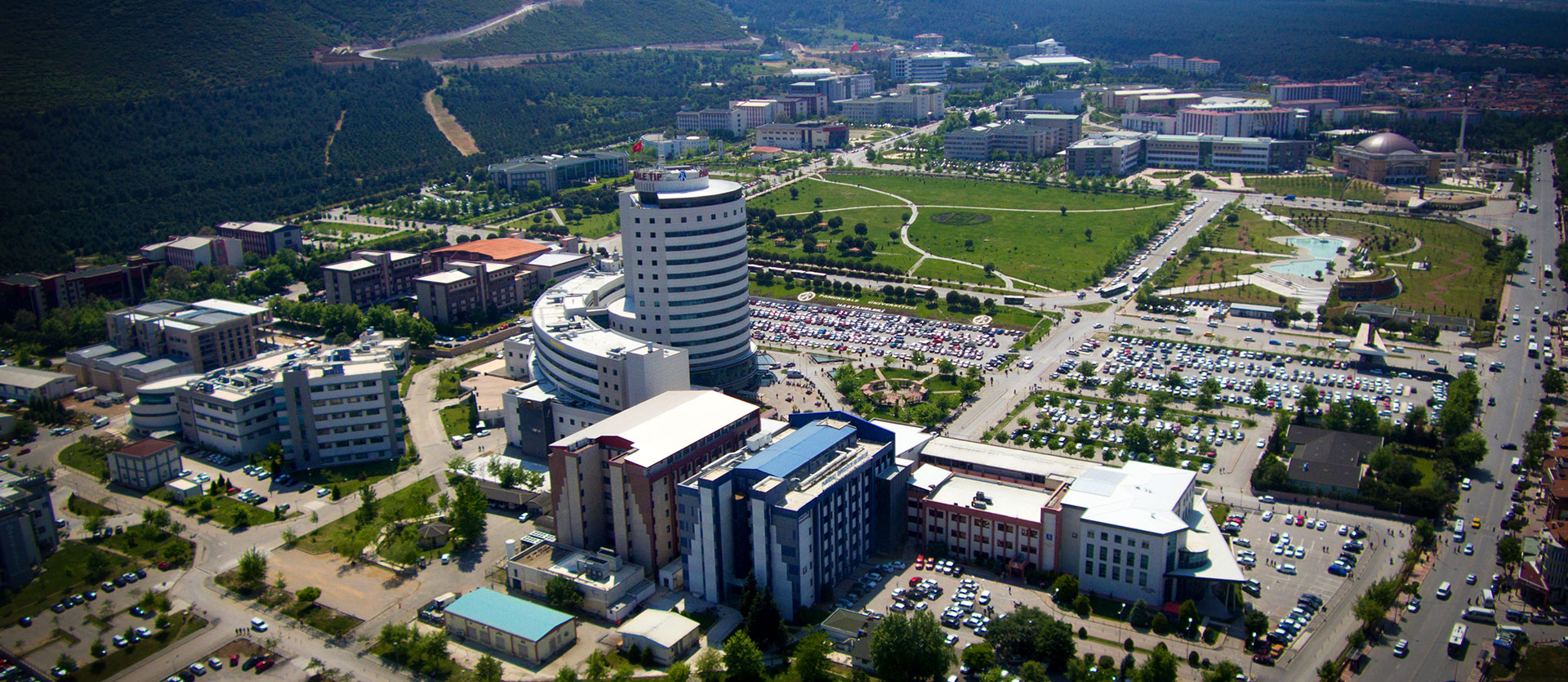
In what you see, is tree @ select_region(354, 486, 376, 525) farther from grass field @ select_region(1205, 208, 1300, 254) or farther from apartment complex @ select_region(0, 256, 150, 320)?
grass field @ select_region(1205, 208, 1300, 254)

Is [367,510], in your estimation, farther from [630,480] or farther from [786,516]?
[786,516]

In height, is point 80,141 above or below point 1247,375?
above

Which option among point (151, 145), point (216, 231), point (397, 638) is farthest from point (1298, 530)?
point (151, 145)

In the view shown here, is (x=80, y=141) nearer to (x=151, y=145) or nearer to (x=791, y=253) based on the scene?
(x=151, y=145)

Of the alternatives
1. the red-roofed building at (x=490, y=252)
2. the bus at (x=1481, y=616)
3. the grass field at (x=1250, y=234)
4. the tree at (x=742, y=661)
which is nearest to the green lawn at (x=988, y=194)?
the grass field at (x=1250, y=234)

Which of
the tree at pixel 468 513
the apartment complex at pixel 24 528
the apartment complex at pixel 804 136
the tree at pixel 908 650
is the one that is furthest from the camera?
the apartment complex at pixel 804 136

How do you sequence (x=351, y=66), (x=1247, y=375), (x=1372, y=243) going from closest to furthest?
(x=1247, y=375)
(x=1372, y=243)
(x=351, y=66)

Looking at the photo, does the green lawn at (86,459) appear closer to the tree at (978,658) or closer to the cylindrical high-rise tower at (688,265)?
the cylindrical high-rise tower at (688,265)
